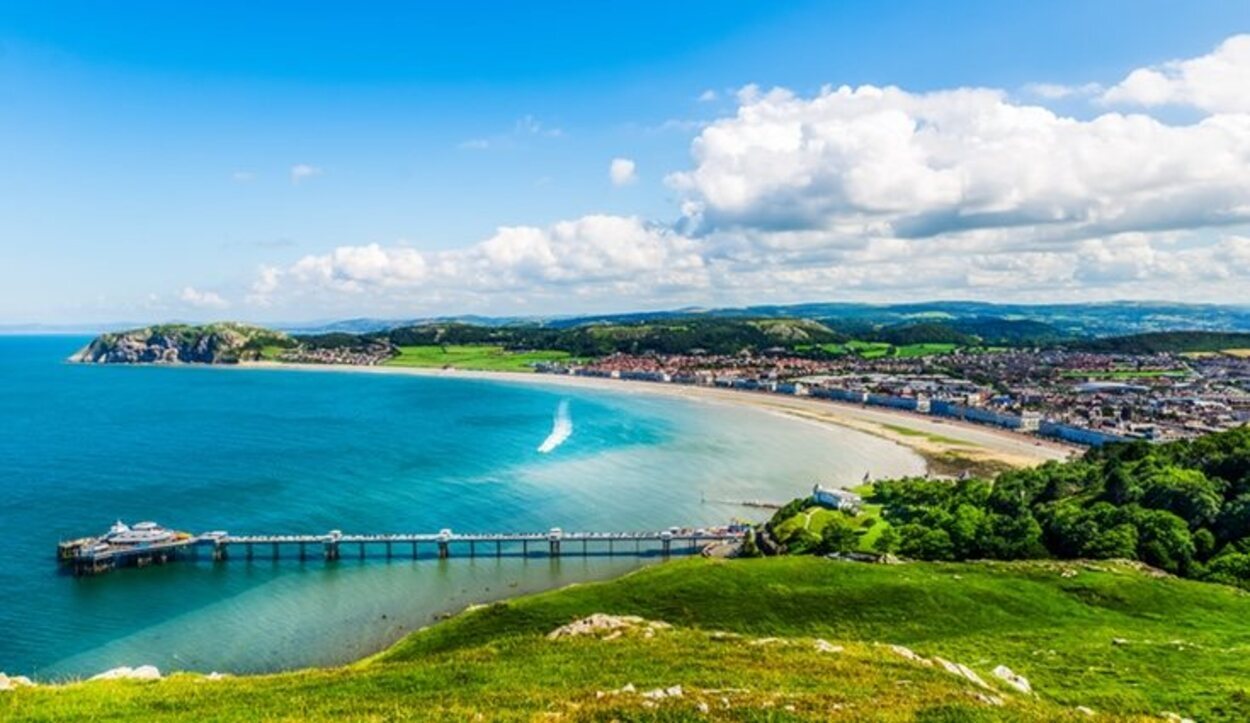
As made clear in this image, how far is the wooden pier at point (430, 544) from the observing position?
79.3 m

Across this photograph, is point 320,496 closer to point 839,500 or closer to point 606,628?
point 839,500

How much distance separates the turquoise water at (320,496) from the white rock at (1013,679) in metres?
41.4

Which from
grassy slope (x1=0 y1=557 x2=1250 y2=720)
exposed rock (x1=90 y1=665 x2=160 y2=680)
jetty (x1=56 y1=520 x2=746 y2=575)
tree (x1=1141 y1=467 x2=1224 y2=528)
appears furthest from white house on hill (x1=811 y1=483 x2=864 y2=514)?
exposed rock (x1=90 y1=665 x2=160 y2=680)

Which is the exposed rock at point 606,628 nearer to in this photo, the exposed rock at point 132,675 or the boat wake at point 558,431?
the exposed rock at point 132,675

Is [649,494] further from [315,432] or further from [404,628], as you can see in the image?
[315,432]

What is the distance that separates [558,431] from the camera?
519 feet

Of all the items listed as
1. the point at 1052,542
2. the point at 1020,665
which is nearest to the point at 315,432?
the point at 1052,542

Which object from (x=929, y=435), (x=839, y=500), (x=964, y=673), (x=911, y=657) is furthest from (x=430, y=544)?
(x=929, y=435)

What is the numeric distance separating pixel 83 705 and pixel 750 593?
3935cm

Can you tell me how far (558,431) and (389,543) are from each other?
253 ft

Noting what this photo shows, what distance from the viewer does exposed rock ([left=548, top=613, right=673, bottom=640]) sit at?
36.9 m

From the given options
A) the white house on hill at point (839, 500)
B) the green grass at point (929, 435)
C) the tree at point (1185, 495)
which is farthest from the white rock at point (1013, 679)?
the green grass at point (929, 435)

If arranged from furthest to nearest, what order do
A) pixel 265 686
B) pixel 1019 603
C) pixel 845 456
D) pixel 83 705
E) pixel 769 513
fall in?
pixel 845 456
pixel 769 513
pixel 1019 603
pixel 265 686
pixel 83 705

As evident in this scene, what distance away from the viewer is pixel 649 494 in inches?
4134
